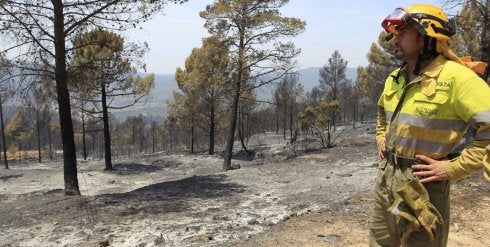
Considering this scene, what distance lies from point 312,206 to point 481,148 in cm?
587

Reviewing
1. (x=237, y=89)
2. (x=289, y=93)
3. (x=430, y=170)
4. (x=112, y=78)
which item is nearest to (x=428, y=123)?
(x=430, y=170)

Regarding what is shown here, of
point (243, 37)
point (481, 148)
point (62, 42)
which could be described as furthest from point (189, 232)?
point (243, 37)

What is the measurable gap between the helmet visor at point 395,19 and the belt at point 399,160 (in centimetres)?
80

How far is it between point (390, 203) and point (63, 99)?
9.19 meters

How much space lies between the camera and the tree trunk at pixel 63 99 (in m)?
9.70

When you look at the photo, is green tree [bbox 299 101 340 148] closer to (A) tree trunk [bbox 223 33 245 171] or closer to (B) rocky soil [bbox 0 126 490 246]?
(A) tree trunk [bbox 223 33 245 171]

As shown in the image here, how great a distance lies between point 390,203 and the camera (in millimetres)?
2805

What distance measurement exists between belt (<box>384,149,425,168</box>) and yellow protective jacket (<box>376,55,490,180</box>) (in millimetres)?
31

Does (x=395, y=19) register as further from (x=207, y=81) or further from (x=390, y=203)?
(x=207, y=81)

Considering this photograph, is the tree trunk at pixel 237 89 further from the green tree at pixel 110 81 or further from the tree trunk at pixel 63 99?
the tree trunk at pixel 63 99

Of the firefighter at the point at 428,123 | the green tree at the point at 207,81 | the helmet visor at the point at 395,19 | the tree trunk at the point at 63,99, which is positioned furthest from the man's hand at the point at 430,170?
the green tree at the point at 207,81

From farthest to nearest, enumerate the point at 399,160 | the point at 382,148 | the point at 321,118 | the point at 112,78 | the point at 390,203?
the point at 321,118, the point at 112,78, the point at 382,148, the point at 390,203, the point at 399,160

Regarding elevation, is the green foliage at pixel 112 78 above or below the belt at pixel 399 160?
above

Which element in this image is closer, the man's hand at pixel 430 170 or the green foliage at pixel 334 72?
the man's hand at pixel 430 170
